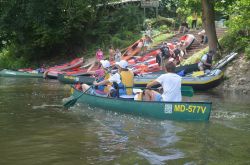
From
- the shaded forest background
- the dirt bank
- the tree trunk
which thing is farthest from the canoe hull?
the shaded forest background

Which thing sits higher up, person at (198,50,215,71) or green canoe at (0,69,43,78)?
person at (198,50,215,71)

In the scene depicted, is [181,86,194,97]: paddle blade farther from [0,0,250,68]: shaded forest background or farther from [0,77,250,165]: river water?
[0,0,250,68]: shaded forest background

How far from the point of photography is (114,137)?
34.1 ft

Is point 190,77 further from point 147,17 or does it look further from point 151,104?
point 147,17

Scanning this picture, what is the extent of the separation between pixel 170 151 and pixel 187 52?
1725cm

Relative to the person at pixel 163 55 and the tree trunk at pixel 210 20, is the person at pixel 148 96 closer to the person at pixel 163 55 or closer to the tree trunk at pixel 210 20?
the tree trunk at pixel 210 20

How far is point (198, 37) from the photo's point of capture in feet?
92.7

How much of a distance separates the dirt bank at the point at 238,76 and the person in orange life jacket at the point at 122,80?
20.8 feet

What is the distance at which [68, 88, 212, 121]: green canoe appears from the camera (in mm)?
11648

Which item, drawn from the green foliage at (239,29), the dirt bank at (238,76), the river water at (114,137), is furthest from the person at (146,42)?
the river water at (114,137)

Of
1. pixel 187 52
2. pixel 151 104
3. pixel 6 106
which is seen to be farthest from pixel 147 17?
pixel 151 104

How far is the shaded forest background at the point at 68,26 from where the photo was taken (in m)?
31.6

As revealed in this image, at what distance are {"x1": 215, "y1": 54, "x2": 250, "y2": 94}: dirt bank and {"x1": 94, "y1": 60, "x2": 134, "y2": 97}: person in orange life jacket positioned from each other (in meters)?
6.33

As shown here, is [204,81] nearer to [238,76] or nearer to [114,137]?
[238,76]
